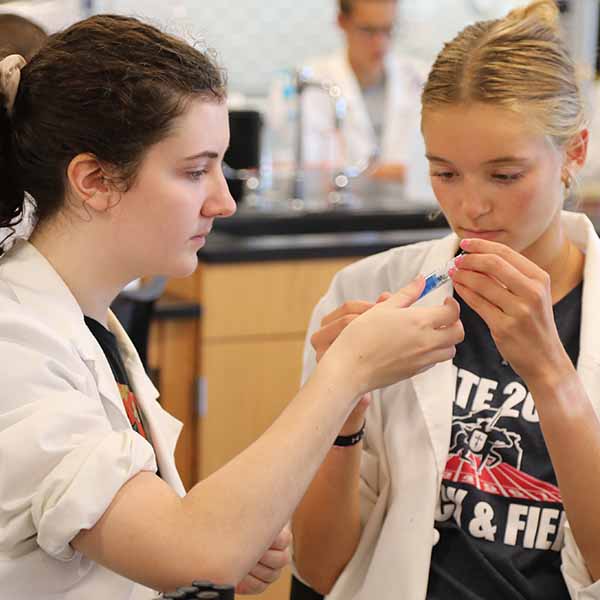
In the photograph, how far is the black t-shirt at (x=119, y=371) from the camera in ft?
4.48

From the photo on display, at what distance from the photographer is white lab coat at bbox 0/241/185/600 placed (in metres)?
1.09

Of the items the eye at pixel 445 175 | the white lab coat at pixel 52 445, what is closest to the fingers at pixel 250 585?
the white lab coat at pixel 52 445

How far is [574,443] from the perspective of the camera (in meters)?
1.40

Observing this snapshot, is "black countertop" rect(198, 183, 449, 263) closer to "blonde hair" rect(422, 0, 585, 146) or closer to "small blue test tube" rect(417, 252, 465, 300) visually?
"blonde hair" rect(422, 0, 585, 146)

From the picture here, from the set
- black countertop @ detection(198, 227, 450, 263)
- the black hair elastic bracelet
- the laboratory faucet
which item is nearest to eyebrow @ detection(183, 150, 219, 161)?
the black hair elastic bracelet

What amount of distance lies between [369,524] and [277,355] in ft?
5.48

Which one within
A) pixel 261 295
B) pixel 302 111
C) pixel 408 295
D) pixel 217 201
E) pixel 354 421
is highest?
pixel 217 201

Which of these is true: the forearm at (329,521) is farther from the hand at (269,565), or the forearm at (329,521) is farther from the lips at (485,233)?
the lips at (485,233)

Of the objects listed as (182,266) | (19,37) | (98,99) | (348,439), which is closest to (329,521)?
(348,439)

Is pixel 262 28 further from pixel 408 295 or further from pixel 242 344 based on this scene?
pixel 408 295

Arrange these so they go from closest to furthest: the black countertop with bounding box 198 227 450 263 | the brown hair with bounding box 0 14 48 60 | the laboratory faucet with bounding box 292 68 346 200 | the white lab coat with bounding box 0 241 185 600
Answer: the white lab coat with bounding box 0 241 185 600, the brown hair with bounding box 0 14 48 60, the black countertop with bounding box 198 227 450 263, the laboratory faucet with bounding box 292 68 346 200

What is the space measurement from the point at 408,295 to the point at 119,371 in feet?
1.22

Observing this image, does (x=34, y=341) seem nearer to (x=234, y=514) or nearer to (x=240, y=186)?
(x=234, y=514)

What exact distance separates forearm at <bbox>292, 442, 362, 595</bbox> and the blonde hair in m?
0.50
